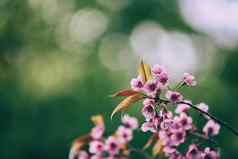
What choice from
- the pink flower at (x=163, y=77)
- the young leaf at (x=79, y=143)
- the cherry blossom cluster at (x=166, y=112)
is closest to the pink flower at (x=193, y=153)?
the cherry blossom cluster at (x=166, y=112)

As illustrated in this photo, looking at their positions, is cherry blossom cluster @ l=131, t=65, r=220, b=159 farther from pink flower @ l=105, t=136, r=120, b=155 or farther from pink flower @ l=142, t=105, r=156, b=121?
pink flower @ l=105, t=136, r=120, b=155

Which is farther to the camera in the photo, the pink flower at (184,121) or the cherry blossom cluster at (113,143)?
the cherry blossom cluster at (113,143)

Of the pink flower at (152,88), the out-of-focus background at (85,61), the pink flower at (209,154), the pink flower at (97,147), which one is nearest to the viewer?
the pink flower at (152,88)

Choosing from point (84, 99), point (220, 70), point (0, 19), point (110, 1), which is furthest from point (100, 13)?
point (84, 99)

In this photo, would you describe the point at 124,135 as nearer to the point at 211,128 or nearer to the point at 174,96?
the point at 211,128

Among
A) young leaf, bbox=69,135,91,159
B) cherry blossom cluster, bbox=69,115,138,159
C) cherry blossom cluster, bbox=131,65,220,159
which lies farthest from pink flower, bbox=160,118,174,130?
young leaf, bbox=69,135,91,159

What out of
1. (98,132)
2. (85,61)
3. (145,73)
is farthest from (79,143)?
(85,61)

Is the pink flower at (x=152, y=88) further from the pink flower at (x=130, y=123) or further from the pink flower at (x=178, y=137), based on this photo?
the pink flower at (x=130, y=123)
